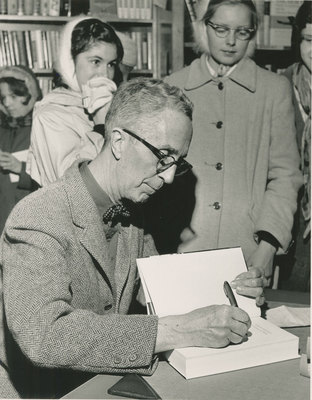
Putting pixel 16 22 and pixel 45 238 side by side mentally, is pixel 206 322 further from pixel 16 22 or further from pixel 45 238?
pixel 16 22

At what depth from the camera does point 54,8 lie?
3.81m

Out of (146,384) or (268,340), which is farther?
(268,340)

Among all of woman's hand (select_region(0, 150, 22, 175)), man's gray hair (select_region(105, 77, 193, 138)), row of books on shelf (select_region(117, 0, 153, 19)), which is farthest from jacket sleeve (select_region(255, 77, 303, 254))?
row of books on shelf (select_region(117, 0, 153, 19))

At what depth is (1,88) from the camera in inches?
135

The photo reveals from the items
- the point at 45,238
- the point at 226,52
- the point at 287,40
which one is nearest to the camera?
the point at 45,238

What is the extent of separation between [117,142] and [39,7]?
8.34ft

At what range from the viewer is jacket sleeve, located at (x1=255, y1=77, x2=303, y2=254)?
2.28m

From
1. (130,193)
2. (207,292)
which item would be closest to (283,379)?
(207,292)

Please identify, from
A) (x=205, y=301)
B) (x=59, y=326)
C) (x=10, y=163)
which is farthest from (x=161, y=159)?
(x=10, y=163)

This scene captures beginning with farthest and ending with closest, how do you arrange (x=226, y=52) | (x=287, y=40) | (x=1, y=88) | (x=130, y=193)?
(x=287, y=40), (x=1, y=88), (x=226, y=52), (x=130, y=193)

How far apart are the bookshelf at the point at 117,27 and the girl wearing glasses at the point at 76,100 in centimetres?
115

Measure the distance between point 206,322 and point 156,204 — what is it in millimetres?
1027

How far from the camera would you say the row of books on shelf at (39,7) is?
150 inches

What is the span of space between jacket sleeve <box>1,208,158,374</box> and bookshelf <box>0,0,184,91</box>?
263 centimetres
